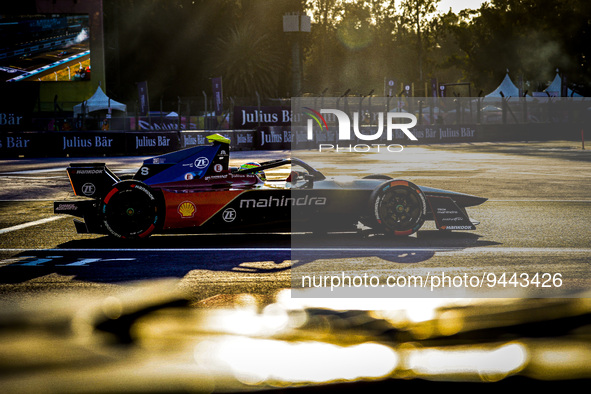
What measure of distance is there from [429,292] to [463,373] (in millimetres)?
1891

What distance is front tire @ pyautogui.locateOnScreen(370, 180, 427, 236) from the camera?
8367 millimetres

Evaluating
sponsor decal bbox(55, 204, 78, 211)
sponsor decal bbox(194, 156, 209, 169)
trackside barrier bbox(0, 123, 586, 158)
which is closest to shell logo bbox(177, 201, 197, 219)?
sponsor decal bbox(194, 156, 209, 169)

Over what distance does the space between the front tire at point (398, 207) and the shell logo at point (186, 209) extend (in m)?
2.20

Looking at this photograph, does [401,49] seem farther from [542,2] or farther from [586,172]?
[586,172]

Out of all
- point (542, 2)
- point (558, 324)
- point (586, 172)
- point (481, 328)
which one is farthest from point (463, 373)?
point (542, 2)

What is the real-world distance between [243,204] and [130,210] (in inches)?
54.7

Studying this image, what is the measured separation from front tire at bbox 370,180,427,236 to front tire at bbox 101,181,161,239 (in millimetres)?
2689

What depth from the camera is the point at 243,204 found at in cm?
870

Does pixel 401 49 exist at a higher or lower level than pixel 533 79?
higher

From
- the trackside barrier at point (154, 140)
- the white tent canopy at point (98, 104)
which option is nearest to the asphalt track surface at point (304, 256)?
the trackside barrier at point (154, 140)

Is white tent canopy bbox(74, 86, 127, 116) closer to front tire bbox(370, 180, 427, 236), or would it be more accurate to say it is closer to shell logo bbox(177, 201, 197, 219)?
shell logo bbox(177, 201, 197, 219)

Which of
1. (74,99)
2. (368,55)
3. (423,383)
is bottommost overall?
(423,383)

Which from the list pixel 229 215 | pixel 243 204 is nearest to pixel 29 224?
pixel 229 215

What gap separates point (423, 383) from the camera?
156 inches
